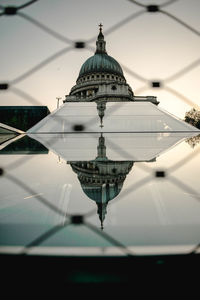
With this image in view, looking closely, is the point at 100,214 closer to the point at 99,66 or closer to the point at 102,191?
the point at 102,191

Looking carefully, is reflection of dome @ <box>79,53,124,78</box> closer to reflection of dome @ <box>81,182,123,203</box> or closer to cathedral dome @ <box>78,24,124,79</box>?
cathedral dome @ <box>78,24,124,79</box>

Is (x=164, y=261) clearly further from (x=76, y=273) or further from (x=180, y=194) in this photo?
(x=180, y=194)

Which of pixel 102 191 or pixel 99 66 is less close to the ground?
pixel 99 66

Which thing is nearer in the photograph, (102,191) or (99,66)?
(102,191)

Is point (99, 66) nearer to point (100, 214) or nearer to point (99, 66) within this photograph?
point (99, 66)

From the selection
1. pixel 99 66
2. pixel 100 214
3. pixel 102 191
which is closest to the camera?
pixel 100 214

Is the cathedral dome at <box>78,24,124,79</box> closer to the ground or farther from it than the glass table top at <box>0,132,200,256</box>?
farther from it

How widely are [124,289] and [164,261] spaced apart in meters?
0.05

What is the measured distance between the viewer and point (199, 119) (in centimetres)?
2502

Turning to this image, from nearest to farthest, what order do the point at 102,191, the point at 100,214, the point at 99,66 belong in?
the point at 100,214
the point at 102,191
the point at 99,66

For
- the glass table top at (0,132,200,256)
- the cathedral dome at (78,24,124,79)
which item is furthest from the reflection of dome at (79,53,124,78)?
the glass table top at (0,132,200,256)

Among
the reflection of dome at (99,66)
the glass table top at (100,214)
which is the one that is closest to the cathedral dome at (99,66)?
the reflection of dome at (99,66)

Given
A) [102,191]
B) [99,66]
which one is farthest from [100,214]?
[99,66]

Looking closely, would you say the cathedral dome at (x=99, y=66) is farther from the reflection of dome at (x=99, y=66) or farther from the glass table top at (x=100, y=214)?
the glass table top at (x=100, y=214)
